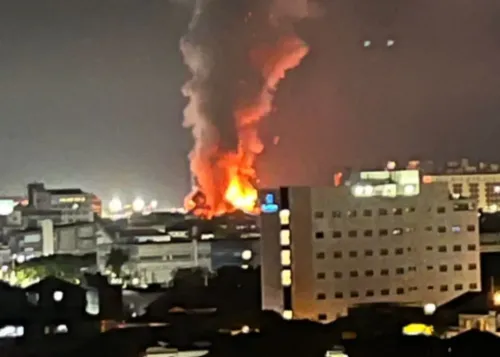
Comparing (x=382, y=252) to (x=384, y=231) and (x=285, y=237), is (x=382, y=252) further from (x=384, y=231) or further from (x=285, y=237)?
(x=285, y=237)

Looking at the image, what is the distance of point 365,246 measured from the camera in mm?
8055

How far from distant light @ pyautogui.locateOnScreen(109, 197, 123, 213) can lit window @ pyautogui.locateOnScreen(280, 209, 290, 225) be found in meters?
11.2

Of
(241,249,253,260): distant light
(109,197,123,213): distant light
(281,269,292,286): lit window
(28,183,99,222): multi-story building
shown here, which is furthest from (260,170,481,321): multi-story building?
(109,197,123,213): distant light

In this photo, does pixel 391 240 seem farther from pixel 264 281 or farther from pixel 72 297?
pixel 72 297

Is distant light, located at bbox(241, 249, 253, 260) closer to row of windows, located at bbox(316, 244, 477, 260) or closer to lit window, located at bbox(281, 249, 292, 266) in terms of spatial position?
row of windows, located at bbox(316, 244, 477, 260)

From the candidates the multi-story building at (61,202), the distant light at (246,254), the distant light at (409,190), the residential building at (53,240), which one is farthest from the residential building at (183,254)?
the distant light at (409,190)

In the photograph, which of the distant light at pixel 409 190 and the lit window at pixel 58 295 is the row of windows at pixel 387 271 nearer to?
the distant light at pixel 409 190

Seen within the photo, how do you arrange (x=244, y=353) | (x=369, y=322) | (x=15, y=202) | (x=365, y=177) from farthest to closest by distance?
Result: (x=15, y=202) → (x=365, y=177) → (x=369, y=322) → (x=244, y=353)

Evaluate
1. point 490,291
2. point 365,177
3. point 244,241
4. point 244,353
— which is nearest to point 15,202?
point 244,241

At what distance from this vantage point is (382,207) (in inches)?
321

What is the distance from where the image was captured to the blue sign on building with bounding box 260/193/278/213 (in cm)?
775

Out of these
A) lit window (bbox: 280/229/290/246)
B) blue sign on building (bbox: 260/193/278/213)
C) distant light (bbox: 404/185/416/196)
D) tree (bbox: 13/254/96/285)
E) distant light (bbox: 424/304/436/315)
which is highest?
distant light (bbox: 404/185/416/196)

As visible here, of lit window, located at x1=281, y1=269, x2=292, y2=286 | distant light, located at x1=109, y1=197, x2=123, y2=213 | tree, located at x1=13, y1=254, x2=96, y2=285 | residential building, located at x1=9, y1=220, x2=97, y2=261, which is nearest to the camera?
lit window, located at x1=281, y1=269, x2=292, y2=286

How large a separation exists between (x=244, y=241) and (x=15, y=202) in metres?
5.81
